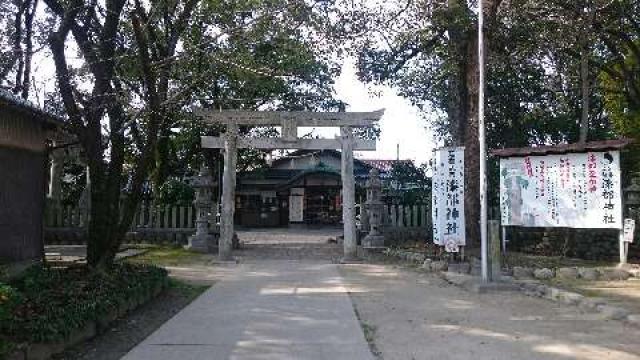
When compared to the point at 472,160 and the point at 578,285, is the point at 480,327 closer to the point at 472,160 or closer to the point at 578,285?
the point at 578,285

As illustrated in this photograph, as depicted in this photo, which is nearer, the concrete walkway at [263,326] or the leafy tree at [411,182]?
the concrete walkway at [263,326]

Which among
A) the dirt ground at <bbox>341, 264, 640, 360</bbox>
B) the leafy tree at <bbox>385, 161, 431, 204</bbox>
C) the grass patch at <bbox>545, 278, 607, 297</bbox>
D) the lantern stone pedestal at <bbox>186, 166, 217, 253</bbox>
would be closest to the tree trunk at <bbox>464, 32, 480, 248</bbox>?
the grass patch at <bbox>545, 278, 607, 297</bbox>

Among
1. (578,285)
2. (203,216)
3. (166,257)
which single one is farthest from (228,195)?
(578,285)

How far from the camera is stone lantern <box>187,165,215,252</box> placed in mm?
20750

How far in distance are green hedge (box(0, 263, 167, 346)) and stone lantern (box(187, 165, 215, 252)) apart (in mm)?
9621

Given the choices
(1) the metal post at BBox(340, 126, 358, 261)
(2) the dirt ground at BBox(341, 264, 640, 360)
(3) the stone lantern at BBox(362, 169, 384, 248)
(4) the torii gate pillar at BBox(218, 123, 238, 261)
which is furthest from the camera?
(3) the stone lantern at BBox(362, 169, 384, 248)

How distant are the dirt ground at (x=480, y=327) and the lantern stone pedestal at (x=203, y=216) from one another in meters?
10.1

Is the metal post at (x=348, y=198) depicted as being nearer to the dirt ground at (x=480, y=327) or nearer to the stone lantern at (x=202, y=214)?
the stone lantern at (x=202, y=214)

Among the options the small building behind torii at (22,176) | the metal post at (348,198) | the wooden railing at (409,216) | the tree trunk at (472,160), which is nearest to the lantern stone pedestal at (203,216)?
the metal post at (348,198)

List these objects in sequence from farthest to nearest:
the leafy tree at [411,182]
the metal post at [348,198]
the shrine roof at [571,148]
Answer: the leafy tree at [411,182], the metal post at [348,198], the shrine roof at [571,148]

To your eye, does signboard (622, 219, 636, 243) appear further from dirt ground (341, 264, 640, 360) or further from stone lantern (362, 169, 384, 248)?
stone lantern (362, 169, 384, 248)

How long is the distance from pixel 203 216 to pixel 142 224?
3705mm

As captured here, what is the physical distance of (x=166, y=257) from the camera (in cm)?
1809

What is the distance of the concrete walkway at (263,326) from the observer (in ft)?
21.1
